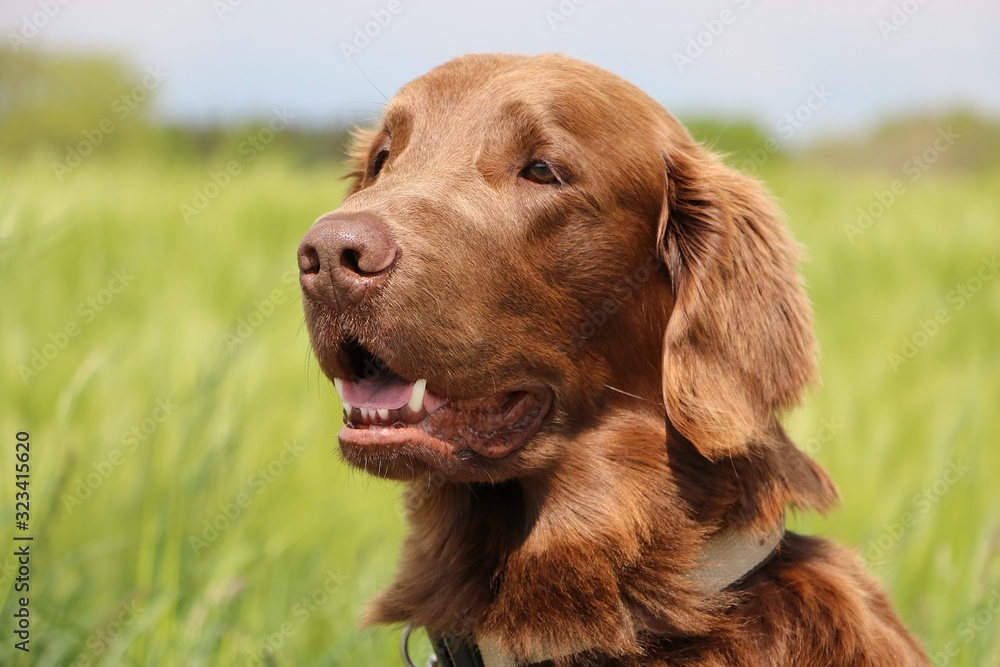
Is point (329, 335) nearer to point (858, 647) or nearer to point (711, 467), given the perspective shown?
point (711, 467)

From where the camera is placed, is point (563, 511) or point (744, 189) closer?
point (563, 511)

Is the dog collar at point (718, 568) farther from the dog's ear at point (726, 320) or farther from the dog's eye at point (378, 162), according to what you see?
the dog's eye at point (378, 162)

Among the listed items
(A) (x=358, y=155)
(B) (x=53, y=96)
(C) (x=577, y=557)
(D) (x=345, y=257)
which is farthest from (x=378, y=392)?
(B) (x=53, y=96)

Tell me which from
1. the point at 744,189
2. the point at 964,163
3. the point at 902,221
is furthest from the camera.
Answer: the point at 964,163

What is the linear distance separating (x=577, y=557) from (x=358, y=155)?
5.67 feet

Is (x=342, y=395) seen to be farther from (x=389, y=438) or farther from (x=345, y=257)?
(x=345, y=257)

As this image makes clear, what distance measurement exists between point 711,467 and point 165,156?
1385cm

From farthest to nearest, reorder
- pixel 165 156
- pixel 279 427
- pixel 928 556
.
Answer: pixel 165 156, pixel 279 427, pixel 928 556

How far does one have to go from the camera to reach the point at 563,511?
271 cm

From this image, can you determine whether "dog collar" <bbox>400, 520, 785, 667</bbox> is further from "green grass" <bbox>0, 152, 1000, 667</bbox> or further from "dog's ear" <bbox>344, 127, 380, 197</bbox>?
"dog's ear" <bbox>344, 127, 380, 197</bbox>

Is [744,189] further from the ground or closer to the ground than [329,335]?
further from the ground

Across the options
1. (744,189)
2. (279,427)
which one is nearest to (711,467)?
(744,189)

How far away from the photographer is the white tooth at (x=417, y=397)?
247 cm

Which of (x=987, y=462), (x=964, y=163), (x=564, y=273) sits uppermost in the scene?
(x=564, y=273)
